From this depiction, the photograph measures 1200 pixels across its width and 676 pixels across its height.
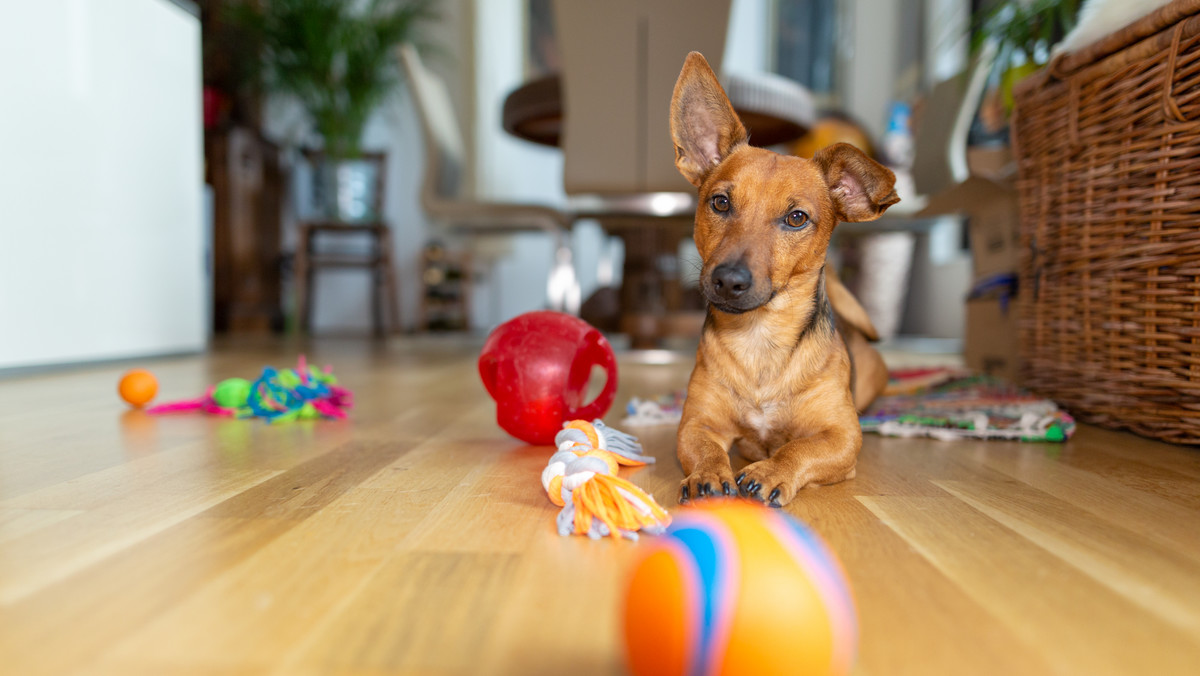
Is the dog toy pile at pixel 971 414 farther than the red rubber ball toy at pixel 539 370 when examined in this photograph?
Yes

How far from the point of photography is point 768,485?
3.79ft

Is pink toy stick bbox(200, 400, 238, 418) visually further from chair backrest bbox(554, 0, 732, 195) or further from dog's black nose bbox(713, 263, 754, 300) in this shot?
chair backrest bbox(554, 0, 732, 195)

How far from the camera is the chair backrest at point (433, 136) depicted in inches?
168

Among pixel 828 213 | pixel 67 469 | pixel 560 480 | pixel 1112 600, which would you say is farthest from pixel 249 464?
pixel 1112 600

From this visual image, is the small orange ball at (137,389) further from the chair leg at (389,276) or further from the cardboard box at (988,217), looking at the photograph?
the chair leg at (389,276)

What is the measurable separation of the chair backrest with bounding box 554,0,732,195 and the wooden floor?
6.02ft

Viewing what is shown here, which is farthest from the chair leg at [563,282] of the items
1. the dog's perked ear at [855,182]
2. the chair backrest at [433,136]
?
the dog's perked ear at [855,182]

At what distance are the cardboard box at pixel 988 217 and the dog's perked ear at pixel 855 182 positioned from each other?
4.50 ft

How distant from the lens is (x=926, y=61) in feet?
19.5

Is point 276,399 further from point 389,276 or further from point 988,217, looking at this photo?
point 389,276

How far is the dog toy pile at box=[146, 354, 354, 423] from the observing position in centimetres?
203

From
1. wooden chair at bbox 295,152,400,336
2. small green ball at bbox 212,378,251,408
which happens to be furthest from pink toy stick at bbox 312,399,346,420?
wooden chair at bbox 295,152,400,336

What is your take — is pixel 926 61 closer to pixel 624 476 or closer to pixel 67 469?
pixel 624 476

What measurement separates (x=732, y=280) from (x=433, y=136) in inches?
139
